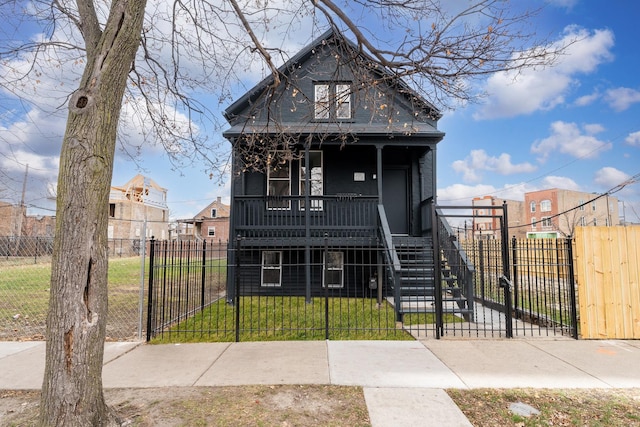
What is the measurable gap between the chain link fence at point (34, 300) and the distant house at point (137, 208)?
26817 mm

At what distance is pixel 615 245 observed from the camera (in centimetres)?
630

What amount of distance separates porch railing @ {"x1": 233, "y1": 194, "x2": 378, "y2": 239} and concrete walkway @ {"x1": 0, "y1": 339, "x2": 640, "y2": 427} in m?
4.61

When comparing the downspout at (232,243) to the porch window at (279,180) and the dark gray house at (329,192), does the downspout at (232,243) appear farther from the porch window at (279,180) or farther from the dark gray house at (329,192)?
the porch window at (279,180)

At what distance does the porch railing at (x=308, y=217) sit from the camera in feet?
34.0

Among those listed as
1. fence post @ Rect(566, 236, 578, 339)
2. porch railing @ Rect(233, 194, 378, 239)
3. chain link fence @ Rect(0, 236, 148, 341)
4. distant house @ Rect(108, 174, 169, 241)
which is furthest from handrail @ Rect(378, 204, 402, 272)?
A: distant house @ Rect(108, 174, 169, 241)

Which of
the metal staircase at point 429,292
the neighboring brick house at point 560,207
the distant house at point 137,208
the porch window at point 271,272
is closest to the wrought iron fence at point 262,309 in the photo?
the porch window at point 271,272

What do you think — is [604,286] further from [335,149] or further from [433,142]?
[335,149]

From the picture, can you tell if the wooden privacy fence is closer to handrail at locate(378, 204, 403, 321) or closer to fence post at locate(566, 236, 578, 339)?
fence post at locate(566, 236, 578, 339)

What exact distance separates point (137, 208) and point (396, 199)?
43.3 meters

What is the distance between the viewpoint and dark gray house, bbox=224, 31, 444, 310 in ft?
33.8

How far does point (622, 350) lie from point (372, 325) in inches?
159

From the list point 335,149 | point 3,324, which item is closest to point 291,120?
point 335,149

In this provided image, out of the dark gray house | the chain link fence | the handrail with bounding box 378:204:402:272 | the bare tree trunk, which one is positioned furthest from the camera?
the dark gray house

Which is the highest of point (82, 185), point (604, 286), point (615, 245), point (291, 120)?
point (291, 120)
